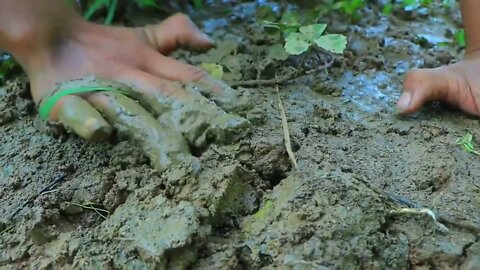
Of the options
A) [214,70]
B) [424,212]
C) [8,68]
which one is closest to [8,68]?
[8,68]

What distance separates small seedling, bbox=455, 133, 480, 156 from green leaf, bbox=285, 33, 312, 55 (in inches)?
22.7

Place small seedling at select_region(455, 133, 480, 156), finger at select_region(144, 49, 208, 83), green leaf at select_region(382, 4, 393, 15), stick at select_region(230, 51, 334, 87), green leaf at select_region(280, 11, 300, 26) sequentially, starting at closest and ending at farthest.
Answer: small seedling at select_region(455, 133, 480, 156), finger at select_region(144, 49, 208, 83), stick at select_region(230, 51, 334, 87), green leaf at select_region(280, 11, 300, 26), green leaf at select_region(382, 4, 393, 15)

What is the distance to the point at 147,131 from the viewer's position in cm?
164

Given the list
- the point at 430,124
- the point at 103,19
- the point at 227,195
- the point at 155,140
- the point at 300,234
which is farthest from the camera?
the point at 103,19

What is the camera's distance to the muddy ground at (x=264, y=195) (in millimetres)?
1369

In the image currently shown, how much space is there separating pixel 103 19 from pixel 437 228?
1.62m

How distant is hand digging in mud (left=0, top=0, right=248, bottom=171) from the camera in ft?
5.38

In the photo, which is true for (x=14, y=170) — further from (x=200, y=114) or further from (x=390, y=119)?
(x=390, y=119)

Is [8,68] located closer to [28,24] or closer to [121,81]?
[28,24]

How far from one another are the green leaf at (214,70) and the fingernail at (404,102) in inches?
22.0

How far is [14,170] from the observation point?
1.69 metres

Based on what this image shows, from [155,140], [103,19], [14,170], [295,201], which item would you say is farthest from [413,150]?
[103,19]

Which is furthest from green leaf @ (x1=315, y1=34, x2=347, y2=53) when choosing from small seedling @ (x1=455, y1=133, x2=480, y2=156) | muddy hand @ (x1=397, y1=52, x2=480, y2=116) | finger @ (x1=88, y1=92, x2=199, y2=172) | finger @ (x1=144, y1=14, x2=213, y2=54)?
finger @ (x1=88, y1=92, x2=199, y2=172)

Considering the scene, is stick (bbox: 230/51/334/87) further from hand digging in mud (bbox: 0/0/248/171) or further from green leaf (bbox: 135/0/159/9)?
green leaf (bbox: 135/0/159/9)
